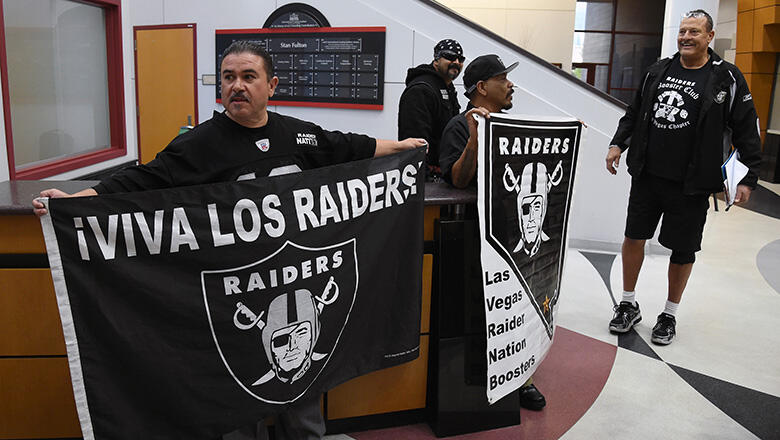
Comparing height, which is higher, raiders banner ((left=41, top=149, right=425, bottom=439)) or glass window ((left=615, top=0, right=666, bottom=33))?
glass window ((left=615, top=0, right=666, bottom=33))

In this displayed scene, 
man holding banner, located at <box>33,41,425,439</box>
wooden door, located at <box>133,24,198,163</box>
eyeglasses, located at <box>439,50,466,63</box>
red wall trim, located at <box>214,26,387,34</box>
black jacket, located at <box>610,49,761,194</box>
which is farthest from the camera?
wooden door, located at <box>133,24,198,163</box>

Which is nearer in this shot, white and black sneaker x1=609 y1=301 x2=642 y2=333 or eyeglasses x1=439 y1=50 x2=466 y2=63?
eyeglasses x1=439 y1=50 x2=466 y2=63

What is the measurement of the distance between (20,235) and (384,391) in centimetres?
143

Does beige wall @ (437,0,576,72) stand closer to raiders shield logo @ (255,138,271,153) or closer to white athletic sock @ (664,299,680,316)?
white athletic sock @ (664,299,680,316)

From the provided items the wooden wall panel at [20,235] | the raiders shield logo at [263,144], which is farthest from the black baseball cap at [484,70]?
the wooden wall panel at [20,235]

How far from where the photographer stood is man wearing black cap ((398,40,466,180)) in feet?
11.3

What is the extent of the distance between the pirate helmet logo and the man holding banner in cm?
57

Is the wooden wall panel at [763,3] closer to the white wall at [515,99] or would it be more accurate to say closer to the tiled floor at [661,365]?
the white wall at [515,99]

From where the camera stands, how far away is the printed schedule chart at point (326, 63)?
584cm

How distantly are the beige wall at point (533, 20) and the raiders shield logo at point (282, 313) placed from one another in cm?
962

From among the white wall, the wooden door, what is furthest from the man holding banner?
the wooden door

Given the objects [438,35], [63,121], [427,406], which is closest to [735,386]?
[427,406]

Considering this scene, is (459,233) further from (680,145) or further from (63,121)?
(63,121)

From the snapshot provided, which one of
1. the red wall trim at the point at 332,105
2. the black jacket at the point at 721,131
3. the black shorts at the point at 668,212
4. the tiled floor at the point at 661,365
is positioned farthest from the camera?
the red wall trim at the point at 332,105
